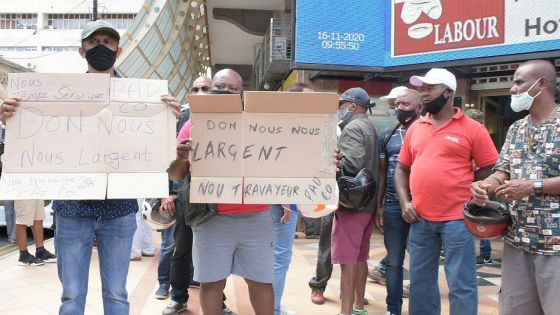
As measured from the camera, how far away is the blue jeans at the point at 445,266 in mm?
3264

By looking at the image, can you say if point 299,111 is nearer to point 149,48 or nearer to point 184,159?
point 184,159

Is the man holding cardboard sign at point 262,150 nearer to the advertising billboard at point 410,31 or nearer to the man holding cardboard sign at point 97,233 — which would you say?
the man holding cardboard sign at point 97,233

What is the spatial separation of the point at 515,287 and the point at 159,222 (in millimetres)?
2674

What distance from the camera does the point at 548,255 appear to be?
2.53 metres

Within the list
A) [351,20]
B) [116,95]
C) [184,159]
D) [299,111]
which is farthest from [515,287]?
[351,20]

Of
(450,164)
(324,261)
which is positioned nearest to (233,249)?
(450,164)

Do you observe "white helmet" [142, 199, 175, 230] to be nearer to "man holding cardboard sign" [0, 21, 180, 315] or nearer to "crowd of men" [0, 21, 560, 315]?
"crowd of men" [0, 21, 560, 315]

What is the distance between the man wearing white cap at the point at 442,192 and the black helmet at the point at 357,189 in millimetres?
338

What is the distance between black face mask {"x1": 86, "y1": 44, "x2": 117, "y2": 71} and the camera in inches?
108

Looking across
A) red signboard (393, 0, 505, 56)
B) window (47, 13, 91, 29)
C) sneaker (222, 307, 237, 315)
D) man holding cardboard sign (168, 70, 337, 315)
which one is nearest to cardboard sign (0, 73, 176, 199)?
man holding cardboard sign (168, 70, 337, 315)

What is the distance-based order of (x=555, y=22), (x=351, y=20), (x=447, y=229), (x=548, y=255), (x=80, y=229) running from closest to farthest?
(x=548, y=255)
(x=80, y=229)
(x=447, y=229)
(x=555, y=22)
(x=351, y=20)

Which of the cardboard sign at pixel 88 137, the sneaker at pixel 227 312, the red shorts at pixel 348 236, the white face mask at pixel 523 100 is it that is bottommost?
the sneaker at pixel 227 312

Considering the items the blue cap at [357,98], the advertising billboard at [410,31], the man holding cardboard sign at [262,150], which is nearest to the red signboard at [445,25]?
the advertising billboard at [410,31]

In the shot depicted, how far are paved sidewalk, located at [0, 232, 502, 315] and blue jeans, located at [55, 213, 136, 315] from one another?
1.66m
